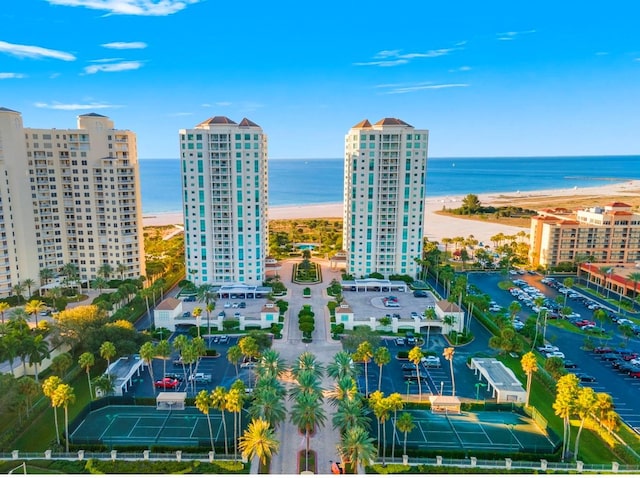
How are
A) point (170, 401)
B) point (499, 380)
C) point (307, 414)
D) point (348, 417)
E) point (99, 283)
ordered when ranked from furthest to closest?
point (99, 283) → point (499, 380) → point (170, 401) → point (348, 417) → point (307, 414)

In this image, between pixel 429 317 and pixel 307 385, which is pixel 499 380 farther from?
pixel 307 385

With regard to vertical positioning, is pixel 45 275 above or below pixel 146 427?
above

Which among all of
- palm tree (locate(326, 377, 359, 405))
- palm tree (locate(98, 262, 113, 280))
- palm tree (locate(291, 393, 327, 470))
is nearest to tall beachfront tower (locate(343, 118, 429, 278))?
palm tree (locate(98, 262, 113, 280))

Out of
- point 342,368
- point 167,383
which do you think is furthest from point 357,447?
point 167,383

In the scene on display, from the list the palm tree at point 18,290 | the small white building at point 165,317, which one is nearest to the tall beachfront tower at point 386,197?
the small white building at point 165,317

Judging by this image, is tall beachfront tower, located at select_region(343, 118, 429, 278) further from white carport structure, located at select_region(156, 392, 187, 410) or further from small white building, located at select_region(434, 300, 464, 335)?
white carport structure, located at select_region(156, 392, 187, 410)
